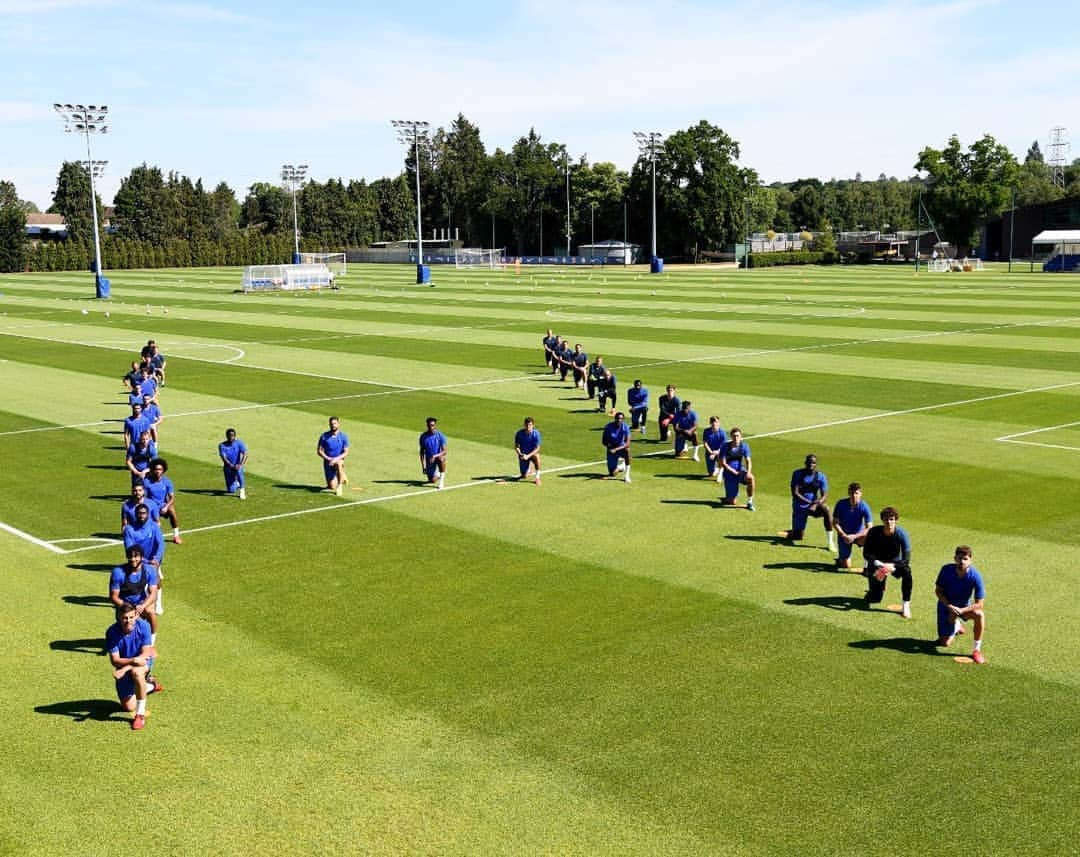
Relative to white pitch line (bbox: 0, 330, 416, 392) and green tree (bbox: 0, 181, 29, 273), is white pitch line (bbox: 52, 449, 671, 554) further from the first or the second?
green tree (bbox: 0, 181, 29, 273)

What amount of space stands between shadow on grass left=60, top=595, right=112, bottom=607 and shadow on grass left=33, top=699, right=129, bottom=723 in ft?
12.7

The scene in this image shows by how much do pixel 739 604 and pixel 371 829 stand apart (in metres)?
7.57

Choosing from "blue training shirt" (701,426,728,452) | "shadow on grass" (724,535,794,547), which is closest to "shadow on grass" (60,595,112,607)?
"shadow on grass" (724,535,794,547)

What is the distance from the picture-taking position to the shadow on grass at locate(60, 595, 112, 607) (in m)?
17.3

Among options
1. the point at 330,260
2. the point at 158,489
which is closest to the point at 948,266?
the point at 330,260

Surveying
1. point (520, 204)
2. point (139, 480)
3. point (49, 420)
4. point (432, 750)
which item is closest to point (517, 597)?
point (432, 750)

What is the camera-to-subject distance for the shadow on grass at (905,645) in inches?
584

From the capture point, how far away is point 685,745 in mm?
12195

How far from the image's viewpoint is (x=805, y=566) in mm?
18547

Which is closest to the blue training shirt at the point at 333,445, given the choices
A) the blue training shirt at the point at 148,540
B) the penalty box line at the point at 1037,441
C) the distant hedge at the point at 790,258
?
the blue training shirt at the point at 148,540

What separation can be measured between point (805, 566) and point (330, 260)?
148 meters

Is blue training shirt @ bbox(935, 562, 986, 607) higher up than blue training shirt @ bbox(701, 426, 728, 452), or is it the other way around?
blue training shirt @ bbox(701, 426, 728, 452)

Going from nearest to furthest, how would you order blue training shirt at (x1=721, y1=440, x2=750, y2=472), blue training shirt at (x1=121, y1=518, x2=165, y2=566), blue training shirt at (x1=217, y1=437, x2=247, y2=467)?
blue training shirt at (x1=121, y1=518, x2=165, y2=566), blue training shirt at (x1=721, y1=440, x2=750, y2=472), blue training shirt at (x1=217, y1=437, x2=247, y2=467)

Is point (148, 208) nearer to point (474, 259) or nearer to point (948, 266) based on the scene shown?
point (474, 259)
